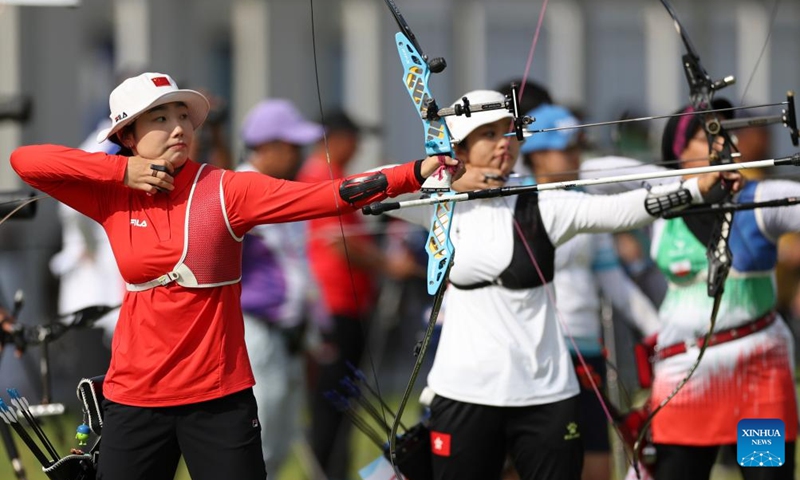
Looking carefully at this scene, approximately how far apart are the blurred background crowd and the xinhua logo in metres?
2.68

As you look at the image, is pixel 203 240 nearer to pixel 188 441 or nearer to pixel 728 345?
pixel 188 441

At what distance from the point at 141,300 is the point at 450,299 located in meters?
1.22

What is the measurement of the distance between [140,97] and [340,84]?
12.1 m

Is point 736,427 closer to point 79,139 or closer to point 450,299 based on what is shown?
point 450,299

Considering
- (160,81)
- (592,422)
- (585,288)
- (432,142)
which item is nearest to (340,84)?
(585,288)

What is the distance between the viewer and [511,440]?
4789 millimetres

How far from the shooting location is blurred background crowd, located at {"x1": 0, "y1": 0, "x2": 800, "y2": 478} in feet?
26.2

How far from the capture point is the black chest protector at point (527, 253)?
186 inches

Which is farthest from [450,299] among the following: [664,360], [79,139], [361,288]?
[79,139]

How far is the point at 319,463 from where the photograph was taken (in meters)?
7.68

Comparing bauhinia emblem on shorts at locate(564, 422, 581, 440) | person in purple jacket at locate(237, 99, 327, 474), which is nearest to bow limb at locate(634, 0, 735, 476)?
bauhinia emblem on shorts at locate(564, 422, 581, 440)

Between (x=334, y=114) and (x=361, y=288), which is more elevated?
(x=334, y=114)

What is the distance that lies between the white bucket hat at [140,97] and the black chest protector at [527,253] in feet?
3.96

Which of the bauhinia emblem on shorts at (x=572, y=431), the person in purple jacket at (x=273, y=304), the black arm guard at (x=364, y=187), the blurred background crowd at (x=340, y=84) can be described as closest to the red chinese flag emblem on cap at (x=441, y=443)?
the bauhinia emblem on shorts at (x=572, y=431)
